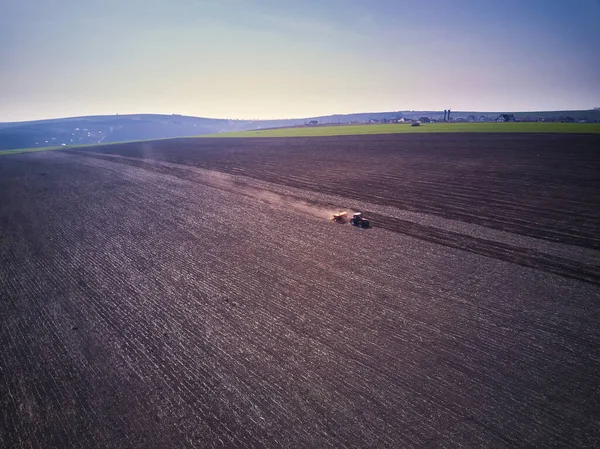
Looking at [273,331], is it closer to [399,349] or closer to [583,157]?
[399,349]

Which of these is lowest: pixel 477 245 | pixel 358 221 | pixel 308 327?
pixel 308 327

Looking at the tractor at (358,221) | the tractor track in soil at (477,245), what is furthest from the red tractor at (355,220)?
the tractor track in soil at (477,245)

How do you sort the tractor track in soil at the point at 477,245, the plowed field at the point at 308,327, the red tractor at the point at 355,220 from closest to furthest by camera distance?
the plowed field at the point at 308,327 < the tractor track in soil at the point at 477,245 < the red tractor at the point at 355,220

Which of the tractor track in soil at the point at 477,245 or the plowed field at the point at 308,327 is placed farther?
the tractor track in soil at the point at 477,245

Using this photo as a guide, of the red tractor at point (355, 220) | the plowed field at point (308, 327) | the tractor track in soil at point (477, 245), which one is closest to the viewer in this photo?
the plowed field at point (308, 327)

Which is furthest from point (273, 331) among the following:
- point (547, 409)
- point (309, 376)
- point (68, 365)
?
point (547, 409)

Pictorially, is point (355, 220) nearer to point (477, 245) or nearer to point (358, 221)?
point (358, 221)

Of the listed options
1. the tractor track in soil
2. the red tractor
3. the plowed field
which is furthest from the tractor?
the tractor track in soil

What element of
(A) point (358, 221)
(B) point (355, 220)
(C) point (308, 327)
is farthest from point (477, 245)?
(C) point (308, 327)

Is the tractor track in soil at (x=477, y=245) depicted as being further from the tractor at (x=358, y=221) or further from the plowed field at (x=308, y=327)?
the tractor at (x=358, y=221)
